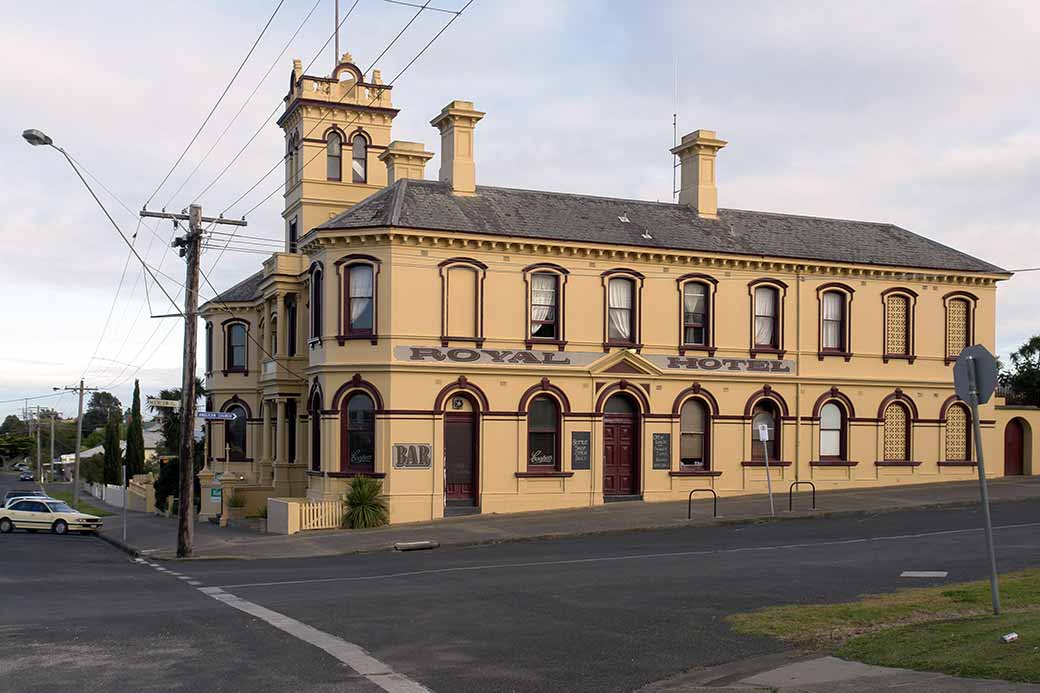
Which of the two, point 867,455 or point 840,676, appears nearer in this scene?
point 840,676

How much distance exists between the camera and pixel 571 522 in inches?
1142

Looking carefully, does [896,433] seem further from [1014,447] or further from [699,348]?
[699,348]

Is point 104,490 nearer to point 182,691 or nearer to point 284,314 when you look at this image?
point 284,314

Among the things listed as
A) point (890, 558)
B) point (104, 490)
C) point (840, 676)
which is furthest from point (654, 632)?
point (104, 490)

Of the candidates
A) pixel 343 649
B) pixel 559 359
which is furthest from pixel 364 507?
pixel 343 649

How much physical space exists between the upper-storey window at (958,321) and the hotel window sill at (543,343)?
13.6 meters

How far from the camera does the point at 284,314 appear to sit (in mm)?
39094

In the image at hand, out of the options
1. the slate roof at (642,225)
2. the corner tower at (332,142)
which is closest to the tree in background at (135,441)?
the corner tower at (332,142)

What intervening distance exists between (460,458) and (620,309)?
6.61 meters

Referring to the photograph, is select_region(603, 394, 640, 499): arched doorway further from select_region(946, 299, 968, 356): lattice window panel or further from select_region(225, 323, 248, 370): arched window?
select_region(225, 323, 248, 370): arched window

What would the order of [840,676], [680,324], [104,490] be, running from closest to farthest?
1. [840,676]
2. [680,324]
3. [104,490]

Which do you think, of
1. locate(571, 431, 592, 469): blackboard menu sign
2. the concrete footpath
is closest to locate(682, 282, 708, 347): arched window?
locate(571, 431, 592, 469): blackboard menu sign

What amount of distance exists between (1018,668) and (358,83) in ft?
121

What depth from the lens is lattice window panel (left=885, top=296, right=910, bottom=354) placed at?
120ft
